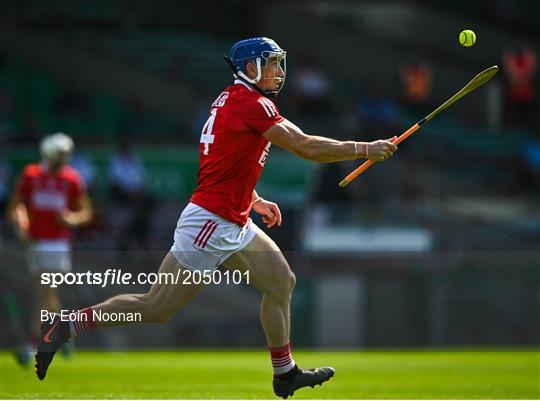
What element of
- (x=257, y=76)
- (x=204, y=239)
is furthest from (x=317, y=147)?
(x=204, y=239)

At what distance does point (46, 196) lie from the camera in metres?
16.5

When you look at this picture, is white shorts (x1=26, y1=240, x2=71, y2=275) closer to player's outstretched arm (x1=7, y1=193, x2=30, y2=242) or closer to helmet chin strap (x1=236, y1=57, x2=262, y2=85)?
player's outstretched arm (x1=7, y1=193, x2=30, y2=242)

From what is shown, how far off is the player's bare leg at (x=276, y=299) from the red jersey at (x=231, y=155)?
255 millimetres

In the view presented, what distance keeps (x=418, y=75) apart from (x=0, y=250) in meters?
11.1

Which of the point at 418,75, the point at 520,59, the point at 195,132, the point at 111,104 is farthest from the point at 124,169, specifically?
the point at 520,59

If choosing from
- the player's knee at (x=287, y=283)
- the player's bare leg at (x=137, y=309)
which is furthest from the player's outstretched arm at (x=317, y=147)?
the player's bare leg at (x=137, y=309)

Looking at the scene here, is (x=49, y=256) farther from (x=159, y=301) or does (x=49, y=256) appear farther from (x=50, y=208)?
(x=159, y=301)

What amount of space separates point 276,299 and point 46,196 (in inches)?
285

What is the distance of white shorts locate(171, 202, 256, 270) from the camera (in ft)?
31.3

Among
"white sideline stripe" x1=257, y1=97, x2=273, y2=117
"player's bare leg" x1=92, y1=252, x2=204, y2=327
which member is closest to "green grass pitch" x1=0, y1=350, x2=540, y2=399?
"player's bare leg" x1=92, y1=252, x2=204, y2=327

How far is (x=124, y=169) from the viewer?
2192cm

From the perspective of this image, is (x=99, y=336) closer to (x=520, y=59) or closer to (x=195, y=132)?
(x=195, y=132)

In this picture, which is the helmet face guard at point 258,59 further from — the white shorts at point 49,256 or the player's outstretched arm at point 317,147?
the white shorts at point 49,256

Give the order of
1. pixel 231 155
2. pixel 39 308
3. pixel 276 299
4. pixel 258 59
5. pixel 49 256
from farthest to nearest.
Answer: pixel 49 256, pixel 39 308, pixel 276 299, pixel 258 59, pixel 231 155
